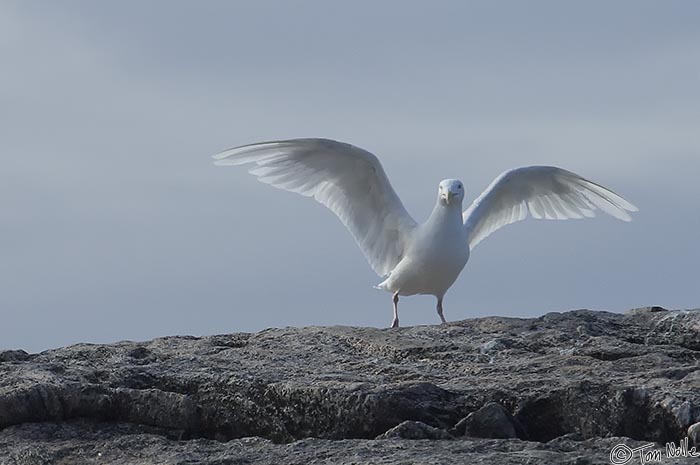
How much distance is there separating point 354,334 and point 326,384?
155cm

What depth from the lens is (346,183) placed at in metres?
13.4

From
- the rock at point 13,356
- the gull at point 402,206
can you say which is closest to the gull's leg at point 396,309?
the gull at point 402,206

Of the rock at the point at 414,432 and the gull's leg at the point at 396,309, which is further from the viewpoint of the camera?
the gull's leg at the point at 396,309

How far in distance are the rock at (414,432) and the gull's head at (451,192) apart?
6.81 m

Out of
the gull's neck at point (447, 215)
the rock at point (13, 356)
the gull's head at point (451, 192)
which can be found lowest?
the rock at point (13, 356)

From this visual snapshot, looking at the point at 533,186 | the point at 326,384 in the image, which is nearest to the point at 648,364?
the point at 326,384

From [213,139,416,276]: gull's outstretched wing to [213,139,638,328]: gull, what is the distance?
0.01 meters

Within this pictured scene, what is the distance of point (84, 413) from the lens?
273 inches

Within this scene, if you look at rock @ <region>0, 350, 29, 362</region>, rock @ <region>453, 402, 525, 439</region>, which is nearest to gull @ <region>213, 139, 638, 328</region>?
rock @ <region>0, 350, 29, 362</region>

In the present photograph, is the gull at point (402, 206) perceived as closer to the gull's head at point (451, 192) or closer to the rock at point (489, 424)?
the gull's head at point (451, 192)

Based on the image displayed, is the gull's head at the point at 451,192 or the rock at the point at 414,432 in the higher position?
the gull's head at the point at 451,192

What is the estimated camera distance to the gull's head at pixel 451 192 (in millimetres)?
12750

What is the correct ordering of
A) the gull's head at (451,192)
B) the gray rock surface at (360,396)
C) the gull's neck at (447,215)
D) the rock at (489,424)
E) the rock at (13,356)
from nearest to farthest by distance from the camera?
the gray rock surface at (360,396) < the rock at (489,424) < the rock at (13,356) < the gull's head at (451,192) < the gull's neck at (447,215)

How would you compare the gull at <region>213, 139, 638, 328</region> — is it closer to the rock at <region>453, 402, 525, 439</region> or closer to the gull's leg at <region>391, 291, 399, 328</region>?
the gull's leg at <region>391, 291, 399, 328</region>
